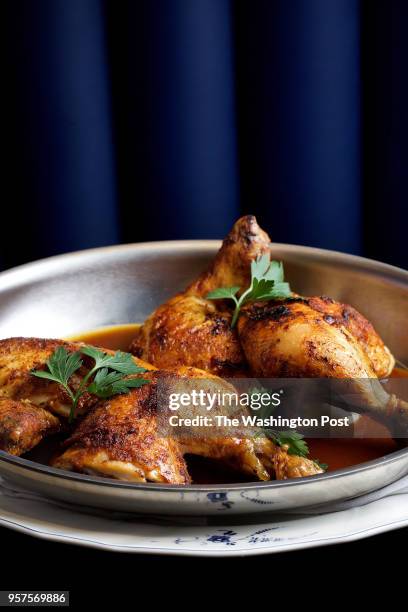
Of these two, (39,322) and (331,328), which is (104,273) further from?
(331,328)

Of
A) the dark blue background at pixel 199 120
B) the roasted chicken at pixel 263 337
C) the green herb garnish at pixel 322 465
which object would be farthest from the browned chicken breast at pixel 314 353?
the dark blue background at pixel 199 120

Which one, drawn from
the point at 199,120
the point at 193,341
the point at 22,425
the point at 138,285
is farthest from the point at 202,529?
the point at 199,120

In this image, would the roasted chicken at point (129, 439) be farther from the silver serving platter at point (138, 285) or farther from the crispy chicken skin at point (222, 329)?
the silver serving platter at point (138, 285)

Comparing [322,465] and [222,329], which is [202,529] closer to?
[322,465]

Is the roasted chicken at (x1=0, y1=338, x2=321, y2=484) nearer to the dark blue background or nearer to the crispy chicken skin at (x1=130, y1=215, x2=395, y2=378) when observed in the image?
the crispy chicken skin at (x1=130, y1=215, x2=395, y2=378)

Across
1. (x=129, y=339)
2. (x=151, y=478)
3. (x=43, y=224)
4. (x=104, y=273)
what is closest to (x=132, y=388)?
(x=151, y=478)
